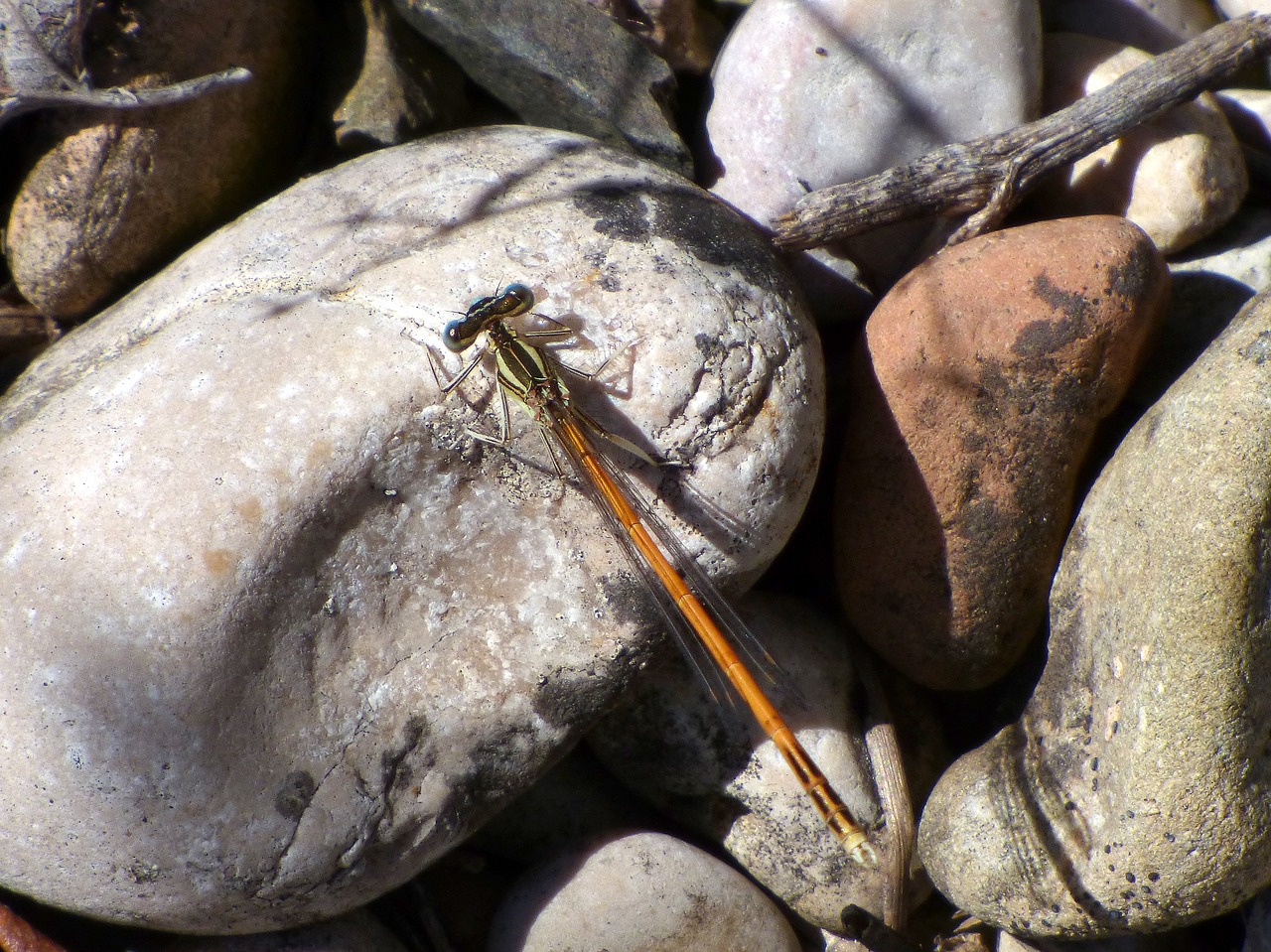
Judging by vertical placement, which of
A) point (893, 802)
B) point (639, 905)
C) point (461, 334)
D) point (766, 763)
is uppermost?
point (461, 334)

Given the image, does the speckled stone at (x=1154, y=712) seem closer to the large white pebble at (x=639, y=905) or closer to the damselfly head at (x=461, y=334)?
the large white pebble at (x=639, y=905)

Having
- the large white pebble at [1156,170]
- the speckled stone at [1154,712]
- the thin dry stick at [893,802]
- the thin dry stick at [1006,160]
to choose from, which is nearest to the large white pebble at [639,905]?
the thin dry stick at [893,802]

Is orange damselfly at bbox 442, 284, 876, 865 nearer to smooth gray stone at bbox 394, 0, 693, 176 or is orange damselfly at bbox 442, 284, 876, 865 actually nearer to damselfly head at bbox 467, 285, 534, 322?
damselfly head at bbox 467, 285, 534, 322

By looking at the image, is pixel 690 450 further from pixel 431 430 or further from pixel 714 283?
pixel 431 430

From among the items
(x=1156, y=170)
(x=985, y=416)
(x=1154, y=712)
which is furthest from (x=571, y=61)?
(x=1154, y=712)

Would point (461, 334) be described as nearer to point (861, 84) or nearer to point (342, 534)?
point (342, 534)

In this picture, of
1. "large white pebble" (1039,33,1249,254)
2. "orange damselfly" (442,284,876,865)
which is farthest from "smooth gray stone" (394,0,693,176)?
"large white pebble" (1039,33,1249,254)
